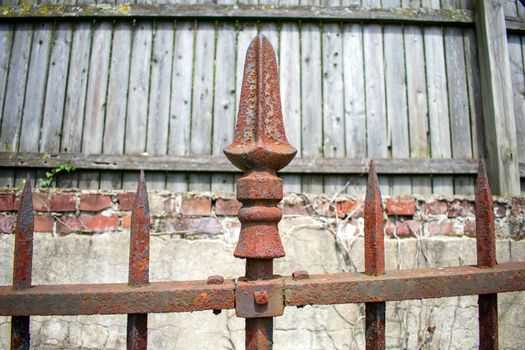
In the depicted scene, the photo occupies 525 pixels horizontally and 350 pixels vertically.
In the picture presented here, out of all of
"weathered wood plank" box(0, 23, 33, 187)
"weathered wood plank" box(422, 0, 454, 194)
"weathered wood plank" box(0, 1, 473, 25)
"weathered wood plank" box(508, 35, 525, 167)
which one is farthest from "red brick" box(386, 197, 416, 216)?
"weathered wood plank" box(0, 23, 33, 187)

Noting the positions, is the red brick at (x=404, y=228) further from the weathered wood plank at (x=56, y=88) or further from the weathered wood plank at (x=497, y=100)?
the weathered wood plank at (x=56, y=88)

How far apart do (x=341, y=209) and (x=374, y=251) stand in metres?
1.31

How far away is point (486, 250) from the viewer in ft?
3.15

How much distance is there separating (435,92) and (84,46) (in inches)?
103

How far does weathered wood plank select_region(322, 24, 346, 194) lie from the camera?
2404 millimetres

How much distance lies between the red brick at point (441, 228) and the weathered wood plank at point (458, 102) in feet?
1.16

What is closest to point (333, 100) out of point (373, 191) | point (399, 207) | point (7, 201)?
point (399, 207)

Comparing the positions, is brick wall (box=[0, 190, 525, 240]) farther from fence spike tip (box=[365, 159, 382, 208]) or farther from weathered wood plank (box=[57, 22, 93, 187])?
fence spike tip (box=[365, 159, 382, 208])

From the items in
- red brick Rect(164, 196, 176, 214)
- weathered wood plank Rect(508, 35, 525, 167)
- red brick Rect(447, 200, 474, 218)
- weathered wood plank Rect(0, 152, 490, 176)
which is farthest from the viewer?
weathered wood plank Rect(508, 35, 525, 167)

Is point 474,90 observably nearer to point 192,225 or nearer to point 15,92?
point 192,225

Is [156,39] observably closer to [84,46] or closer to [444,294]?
[84,46]

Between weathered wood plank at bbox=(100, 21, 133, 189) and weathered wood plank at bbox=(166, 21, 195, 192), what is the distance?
0.34 meters

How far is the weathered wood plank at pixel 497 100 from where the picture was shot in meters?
2.38

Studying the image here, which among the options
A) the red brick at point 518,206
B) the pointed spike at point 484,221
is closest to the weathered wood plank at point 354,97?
the red brick at point 518,206
